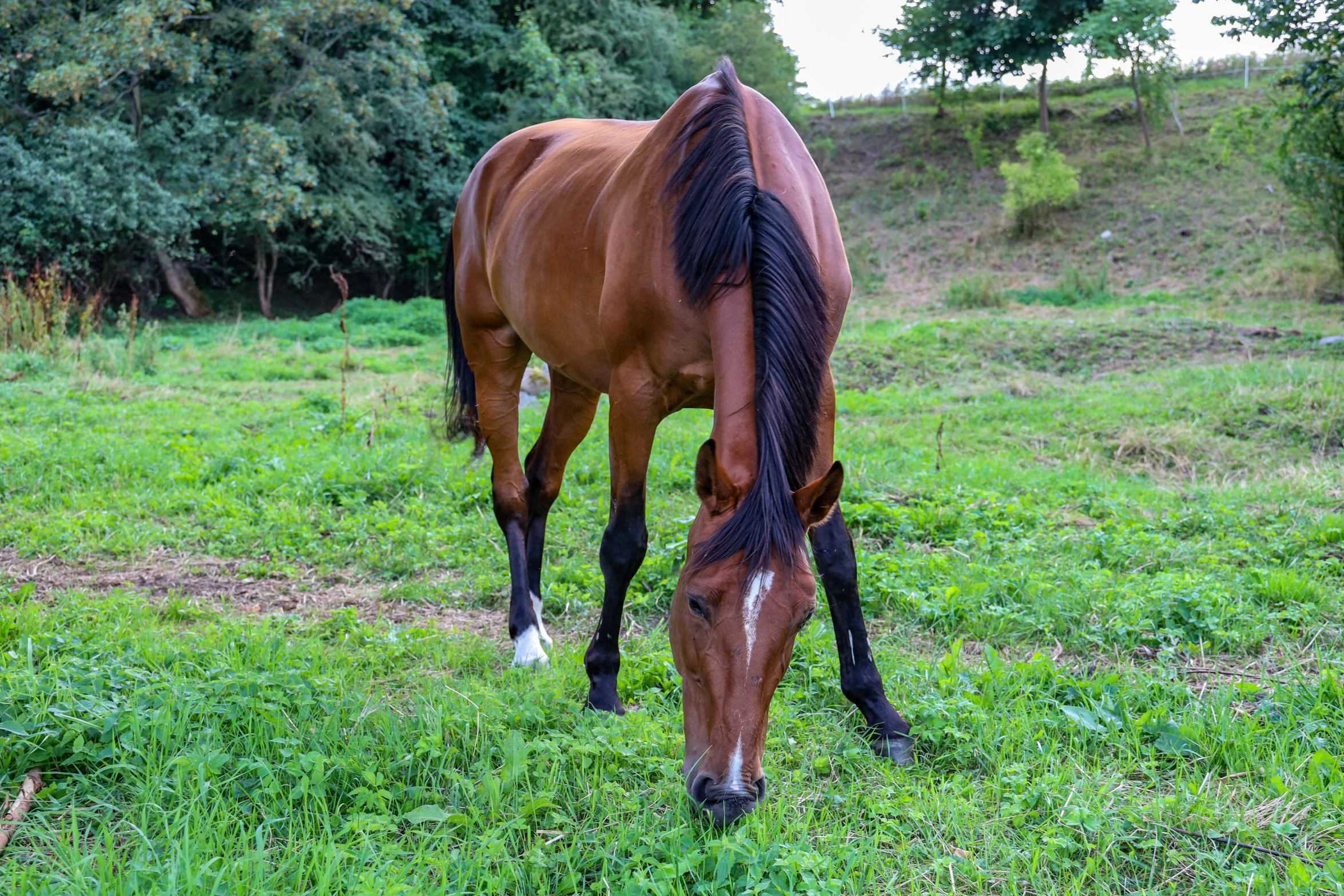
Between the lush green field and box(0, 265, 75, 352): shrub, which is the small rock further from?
box(0, 265, 75, 352): shrub

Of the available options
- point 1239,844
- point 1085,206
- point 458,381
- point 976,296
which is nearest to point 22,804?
point 1239,844

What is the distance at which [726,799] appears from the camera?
2.09 metres

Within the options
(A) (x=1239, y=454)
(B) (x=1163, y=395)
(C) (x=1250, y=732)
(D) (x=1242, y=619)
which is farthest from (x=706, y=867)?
(B) (x=1163, y=395)

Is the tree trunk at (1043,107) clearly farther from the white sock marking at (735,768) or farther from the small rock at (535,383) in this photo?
the white sock marking at (735,768)

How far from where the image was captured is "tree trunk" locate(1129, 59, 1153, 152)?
76.6 ft

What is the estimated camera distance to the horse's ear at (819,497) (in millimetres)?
2250

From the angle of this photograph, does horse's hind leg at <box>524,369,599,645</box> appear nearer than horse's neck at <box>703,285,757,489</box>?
No

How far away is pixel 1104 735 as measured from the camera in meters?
2.70

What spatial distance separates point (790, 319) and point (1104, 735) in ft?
5.14

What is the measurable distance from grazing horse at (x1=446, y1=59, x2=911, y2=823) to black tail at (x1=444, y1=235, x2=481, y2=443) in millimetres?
492

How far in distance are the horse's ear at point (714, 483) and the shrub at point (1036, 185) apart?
21433 millimetres

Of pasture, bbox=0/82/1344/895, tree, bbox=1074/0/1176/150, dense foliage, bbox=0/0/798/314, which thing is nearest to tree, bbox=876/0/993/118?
tree, bbox=1074/0/1176/150

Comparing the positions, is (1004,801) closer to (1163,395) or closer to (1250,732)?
(1250,732)

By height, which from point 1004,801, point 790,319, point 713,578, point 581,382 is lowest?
point 1004,801
